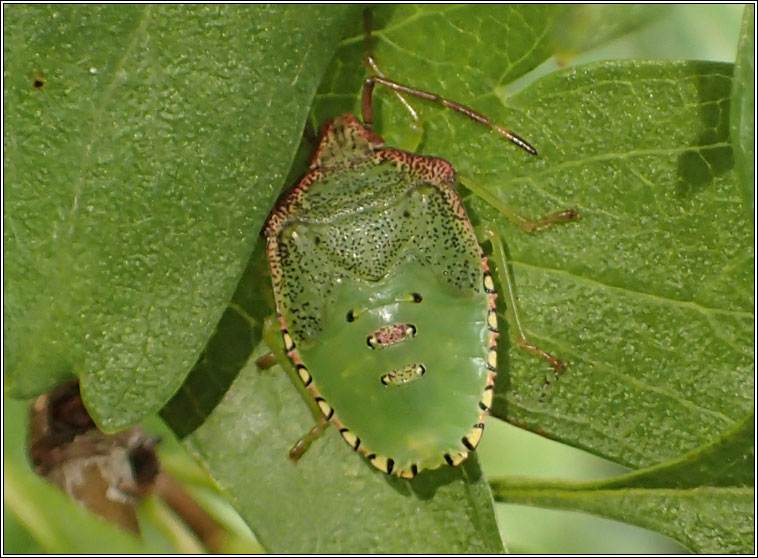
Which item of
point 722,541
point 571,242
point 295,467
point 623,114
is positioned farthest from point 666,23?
point 295,467

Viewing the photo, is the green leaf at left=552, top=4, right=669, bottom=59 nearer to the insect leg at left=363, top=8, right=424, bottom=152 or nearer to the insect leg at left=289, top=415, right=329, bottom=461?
the insect leg at left=363, top=8, right=424, bottom=152

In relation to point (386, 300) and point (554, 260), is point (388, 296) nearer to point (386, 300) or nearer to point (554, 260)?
point (386, 300)

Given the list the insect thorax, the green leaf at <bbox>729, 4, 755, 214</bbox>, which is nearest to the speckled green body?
the insect thorax

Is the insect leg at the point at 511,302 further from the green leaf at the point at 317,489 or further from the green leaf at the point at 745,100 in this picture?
the green leaf at the point at 745,100

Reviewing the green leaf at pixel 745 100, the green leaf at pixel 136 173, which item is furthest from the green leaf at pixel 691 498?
the green leaf at pixel 136 173

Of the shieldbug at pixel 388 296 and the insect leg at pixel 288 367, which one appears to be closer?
the shieldbug at pixel 388 296

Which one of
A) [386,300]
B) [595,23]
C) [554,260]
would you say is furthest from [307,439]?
[595,23]

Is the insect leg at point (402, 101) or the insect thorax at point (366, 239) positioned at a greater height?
the insect leg at point (402, 101)
